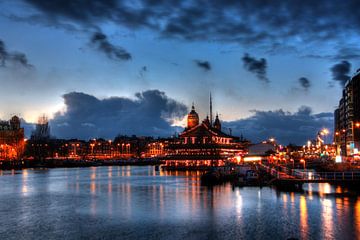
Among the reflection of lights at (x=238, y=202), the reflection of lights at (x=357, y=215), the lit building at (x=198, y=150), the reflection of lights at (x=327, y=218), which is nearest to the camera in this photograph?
the reflection of lights at (x=327, y=218)

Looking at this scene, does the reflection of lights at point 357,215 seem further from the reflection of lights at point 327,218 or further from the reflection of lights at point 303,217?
the reflection of lights at point 303,217

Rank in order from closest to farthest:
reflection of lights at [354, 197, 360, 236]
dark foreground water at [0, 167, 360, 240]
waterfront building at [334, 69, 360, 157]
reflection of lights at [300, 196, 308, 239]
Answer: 1. reflection of lights at [354, 197, 360, 236]
2. dark foreground water at [0, 167, 360, 240]
3. reflection of lights at [300, 196, 308, 239]
4. waterfront building at [334, 69, 360, 157]

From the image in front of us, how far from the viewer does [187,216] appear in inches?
1889

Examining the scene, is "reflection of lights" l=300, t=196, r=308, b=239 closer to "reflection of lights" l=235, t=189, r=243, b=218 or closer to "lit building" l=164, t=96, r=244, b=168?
"reflection of lights" l=235, t=189, r=243, b=218

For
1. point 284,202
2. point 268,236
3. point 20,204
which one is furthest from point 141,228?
point 20,204

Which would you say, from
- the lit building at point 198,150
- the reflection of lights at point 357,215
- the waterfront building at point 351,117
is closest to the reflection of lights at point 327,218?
the reflection of lights at point 357,215

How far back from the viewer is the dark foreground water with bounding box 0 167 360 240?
39031 millimetres

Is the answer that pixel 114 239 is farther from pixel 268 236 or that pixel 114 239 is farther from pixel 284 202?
pixel 284 202

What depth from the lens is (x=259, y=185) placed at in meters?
74.1

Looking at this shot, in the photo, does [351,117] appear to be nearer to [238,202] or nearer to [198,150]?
[198,150]

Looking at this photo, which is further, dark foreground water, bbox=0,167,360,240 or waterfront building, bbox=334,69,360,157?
waterfront building, bbox=334,69,360,157

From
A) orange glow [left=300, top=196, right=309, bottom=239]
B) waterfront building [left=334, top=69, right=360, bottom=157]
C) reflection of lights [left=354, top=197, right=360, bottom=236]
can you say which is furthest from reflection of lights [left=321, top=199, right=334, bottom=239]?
waterfront building [left=334, top=69, right=360, bottom=157]

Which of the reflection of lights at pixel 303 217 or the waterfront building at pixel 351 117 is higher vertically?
the waterfront building at pixel 351 117

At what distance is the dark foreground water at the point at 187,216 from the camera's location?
39.0 meters
